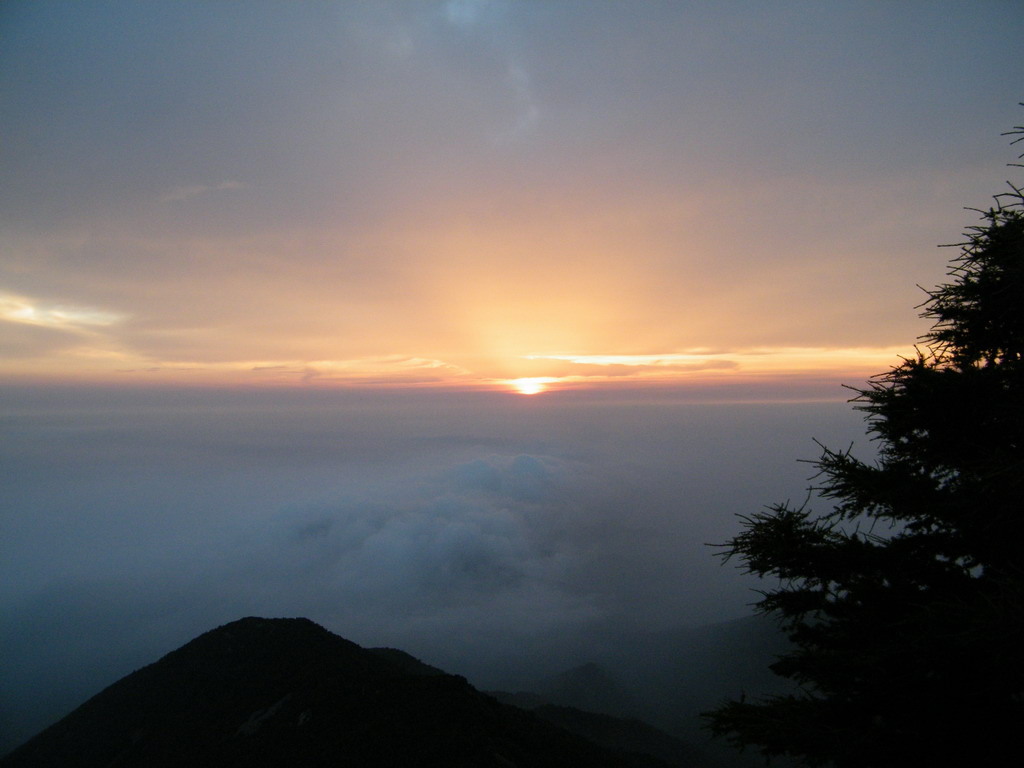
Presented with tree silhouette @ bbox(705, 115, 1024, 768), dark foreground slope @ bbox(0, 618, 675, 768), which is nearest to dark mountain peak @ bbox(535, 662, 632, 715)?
dark foreground slope @ bbox(0, 618, 675, 768)

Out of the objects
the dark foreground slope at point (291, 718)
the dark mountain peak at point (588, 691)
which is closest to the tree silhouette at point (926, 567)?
the dark foreground slope at point (291, 718)

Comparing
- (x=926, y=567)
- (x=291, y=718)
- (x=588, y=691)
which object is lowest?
(x=588, y=691)

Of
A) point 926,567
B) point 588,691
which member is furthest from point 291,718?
point 588,691

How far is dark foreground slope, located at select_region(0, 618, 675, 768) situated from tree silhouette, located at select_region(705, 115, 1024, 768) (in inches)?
870

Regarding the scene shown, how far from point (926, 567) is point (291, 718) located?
3325cm

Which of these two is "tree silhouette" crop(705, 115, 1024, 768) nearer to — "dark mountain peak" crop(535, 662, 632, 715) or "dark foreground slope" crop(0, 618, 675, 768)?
"dark foreground slope" crop(0, 618, 675, 768)

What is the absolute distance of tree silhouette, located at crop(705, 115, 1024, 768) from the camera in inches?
168

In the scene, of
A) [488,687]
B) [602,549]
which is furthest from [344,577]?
[602,549]

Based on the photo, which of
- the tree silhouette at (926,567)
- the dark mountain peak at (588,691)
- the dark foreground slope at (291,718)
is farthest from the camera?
the dark mountain peak at (588,691)

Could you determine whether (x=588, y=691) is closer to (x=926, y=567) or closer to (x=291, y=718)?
(x=291, y=718)

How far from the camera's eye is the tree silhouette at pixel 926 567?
4.26 meters

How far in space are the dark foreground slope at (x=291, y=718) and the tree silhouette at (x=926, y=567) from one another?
22111mm

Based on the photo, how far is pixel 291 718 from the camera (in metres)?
26.4

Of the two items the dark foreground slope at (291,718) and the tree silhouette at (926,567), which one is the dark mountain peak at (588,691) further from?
the tree silhouette at (926,567)
